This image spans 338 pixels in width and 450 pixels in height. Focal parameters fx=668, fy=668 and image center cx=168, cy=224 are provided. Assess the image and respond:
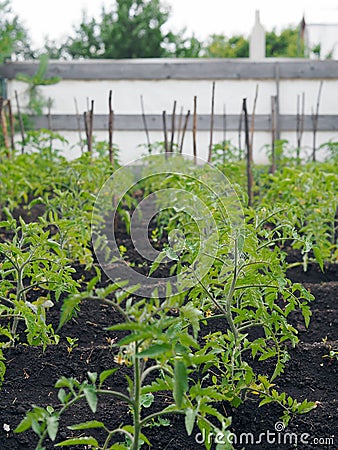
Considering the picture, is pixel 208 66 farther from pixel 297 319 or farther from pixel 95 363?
pixel 95 363

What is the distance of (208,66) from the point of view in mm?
9422

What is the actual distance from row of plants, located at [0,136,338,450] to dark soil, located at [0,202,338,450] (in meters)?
0.05

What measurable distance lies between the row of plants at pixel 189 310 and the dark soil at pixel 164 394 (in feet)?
0.16

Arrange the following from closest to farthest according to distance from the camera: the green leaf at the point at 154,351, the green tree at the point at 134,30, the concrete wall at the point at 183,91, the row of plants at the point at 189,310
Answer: the green leaf at the point at 154,351 → the row of plants at the point at 189,310 → the concrete wall at the point at 183,91 → the green tree at the point at 134,30

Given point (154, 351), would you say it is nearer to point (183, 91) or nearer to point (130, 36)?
point (183, 91)

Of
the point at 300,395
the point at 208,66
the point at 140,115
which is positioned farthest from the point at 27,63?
the point at 300,395

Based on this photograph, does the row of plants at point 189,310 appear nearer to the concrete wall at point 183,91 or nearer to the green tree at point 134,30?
the concrete wall at point 183,91

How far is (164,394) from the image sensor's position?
2.57 m

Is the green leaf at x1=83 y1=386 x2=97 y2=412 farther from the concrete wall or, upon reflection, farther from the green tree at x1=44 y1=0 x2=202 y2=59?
the green tree at x1=44 y1=0 x2=202 y2=59

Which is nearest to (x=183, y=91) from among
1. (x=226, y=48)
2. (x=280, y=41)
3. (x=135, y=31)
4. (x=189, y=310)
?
(x=135, y=31)

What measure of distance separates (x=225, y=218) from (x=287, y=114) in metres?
6.90

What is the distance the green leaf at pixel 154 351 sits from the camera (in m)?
1.54

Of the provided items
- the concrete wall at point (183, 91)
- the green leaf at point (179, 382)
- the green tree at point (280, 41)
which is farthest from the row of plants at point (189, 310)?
the green tree at point (280, 41)

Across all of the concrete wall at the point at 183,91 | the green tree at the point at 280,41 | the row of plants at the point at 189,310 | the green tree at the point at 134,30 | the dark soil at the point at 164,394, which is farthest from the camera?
the green tree at the point at 280,41
